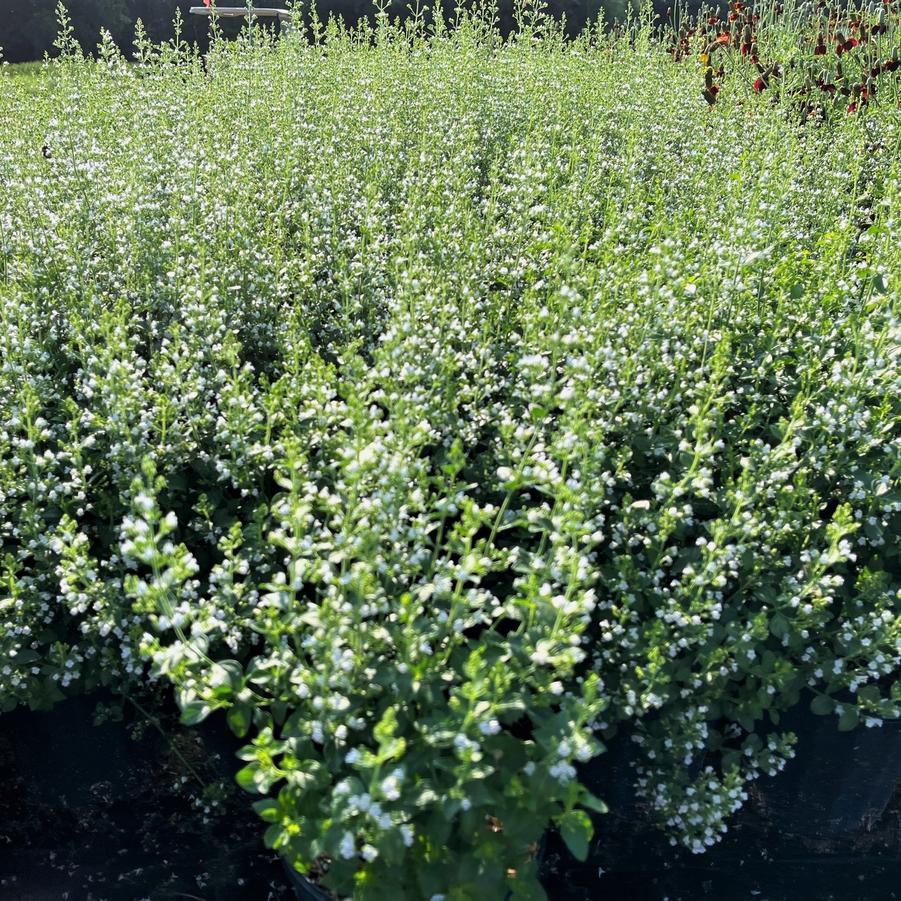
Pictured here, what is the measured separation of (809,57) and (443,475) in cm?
660

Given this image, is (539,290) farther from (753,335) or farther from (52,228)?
(52,228)

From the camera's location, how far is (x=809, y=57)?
7535 mm

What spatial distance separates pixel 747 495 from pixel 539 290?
4.47 ft

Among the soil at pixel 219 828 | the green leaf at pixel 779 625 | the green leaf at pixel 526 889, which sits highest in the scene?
the green leaf at pixel 779 625

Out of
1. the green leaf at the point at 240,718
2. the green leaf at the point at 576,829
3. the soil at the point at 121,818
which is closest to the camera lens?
the green leaf at the point at 576,829

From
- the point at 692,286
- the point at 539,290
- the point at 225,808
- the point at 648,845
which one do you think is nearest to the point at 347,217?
the point at 539,290

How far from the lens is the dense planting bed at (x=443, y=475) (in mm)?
1859

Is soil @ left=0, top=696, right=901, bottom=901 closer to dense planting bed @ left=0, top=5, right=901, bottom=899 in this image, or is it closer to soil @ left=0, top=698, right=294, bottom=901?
soil @ left=0, top=698, right=294, bottom=901

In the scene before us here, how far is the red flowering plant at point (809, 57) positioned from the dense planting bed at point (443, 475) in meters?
2.55

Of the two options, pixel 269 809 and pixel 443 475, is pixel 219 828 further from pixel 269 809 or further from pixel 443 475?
pixel 443 475

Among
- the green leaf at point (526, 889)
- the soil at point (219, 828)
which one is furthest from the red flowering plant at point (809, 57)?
the green leaf at point (526, 889)

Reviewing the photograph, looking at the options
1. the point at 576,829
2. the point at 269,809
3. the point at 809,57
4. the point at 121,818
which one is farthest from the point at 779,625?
the point at 809,57

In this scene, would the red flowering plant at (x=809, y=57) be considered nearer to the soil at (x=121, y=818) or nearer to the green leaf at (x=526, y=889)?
the soil at (x=121, y=818)

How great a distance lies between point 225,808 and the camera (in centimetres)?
272
